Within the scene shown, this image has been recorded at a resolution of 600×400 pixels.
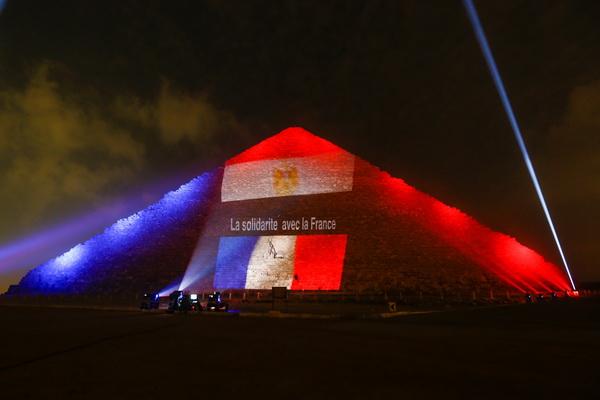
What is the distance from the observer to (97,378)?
312 centimetres

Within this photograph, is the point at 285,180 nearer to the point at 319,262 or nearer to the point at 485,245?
the point at 319,262

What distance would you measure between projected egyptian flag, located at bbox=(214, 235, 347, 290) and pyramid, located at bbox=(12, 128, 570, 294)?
8 centimetres

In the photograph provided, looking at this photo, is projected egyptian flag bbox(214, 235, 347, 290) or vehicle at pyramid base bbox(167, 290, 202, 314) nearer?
vehicle at pyramid base bbox(167, 290, 202, 314)

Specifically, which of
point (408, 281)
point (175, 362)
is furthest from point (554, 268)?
point (175, 362)

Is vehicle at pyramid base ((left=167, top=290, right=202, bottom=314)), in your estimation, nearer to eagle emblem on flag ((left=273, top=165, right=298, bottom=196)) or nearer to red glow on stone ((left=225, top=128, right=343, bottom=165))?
eagle emblem on flag ((left=273, top=165, right=298, bottom=196))

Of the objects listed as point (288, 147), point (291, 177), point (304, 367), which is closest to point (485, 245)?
point (291, 177)

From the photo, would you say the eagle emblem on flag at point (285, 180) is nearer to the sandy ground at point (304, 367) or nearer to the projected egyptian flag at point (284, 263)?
the projected egyptian flag at point (284, 263)

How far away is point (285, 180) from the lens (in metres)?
35.8

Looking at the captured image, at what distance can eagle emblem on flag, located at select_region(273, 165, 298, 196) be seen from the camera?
34.6 m

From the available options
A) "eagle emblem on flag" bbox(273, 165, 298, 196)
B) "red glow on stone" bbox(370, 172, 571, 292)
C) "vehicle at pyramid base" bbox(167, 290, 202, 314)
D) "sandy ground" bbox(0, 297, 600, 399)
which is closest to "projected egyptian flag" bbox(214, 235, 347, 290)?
"eagle emblem on flag" bbox(273, 165, 298, 196)

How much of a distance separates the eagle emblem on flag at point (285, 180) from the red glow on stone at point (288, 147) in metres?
2.00

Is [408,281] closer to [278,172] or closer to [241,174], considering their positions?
[278,172]

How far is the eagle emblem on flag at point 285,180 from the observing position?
34.6m

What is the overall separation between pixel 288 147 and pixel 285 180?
490cm
